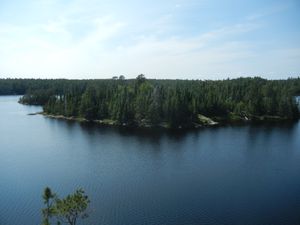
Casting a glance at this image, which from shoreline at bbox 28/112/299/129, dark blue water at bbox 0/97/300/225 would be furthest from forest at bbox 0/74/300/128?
dark blue water at bbox 0/97/300/225

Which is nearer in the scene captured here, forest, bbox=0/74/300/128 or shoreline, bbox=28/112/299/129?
shoreline, bbox=28/112/299/129

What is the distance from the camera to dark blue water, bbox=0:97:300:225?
40438 millimetres

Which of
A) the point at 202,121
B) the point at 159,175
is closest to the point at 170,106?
the point at 202,121

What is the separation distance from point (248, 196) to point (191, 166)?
16.6 m

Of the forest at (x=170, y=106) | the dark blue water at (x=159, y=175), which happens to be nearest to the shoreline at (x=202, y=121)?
the forest at (x=170, y=106)

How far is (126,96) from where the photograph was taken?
118438mm

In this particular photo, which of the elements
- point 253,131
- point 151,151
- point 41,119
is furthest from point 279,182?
point 41,119

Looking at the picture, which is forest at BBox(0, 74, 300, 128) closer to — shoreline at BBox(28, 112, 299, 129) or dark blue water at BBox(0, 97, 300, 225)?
shoreline at BBox(28, 112, 299, 129)

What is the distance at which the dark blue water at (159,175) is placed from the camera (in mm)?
40438

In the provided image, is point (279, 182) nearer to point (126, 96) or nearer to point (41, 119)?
point (126, 96)

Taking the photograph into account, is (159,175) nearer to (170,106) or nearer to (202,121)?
(170,106)

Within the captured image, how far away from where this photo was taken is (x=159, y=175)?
5581 centimetres

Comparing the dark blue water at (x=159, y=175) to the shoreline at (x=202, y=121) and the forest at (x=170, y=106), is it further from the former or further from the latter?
the forest at (x=170, y=106)

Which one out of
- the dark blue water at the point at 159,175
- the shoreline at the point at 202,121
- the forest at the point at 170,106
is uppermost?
the forest at the point at 170,106
